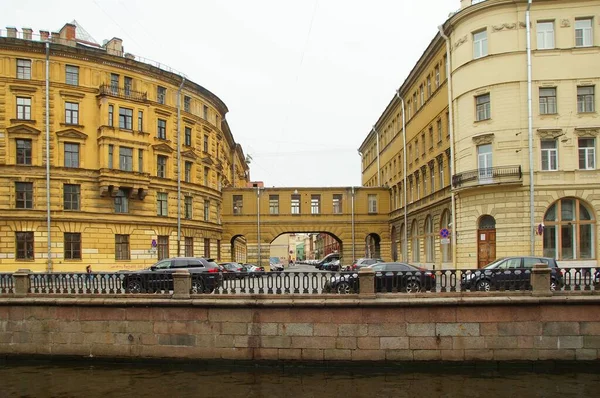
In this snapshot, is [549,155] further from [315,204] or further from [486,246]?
[315,204]

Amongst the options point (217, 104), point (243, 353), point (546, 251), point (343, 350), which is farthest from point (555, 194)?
point (217, 104)

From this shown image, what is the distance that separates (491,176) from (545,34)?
7438mm

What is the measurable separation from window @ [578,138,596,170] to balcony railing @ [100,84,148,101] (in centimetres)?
2639

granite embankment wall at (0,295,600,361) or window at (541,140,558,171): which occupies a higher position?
window at (541,140,558,171)

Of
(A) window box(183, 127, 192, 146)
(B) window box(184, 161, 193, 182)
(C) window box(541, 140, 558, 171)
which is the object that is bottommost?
(C) window box(541, 140, 558, 171)

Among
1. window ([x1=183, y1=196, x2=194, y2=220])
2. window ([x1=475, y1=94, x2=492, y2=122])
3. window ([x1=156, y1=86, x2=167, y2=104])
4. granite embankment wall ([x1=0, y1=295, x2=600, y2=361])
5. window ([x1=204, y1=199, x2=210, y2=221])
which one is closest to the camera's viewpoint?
granite embankment wall ([x1=0, y1=295, x2=600, y2=361])

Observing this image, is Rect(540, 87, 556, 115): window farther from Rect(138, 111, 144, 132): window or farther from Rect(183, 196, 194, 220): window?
Rect(183, 196, 194, 220): window

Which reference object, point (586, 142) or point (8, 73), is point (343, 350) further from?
point (8, 73)

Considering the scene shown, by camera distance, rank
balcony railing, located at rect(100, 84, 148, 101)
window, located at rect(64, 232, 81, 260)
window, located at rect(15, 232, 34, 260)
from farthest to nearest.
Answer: balcony railing, located at rect(100, 84, 148, 101) → window, located at rect(64, 232, 81, 260) → window, located at rect(15, 232, 34, 260)

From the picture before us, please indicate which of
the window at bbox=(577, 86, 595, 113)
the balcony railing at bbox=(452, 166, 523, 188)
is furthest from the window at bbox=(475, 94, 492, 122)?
the window at bbox=(577, 86, 595, 113)

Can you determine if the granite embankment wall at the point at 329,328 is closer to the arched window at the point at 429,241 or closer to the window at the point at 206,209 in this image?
the arched window at the point at 429,241

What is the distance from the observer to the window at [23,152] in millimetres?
→ 31812

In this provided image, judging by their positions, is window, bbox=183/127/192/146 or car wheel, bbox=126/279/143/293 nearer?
car wheel, bbox=126/279/143/293

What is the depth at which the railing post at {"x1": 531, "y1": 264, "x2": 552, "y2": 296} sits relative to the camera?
13633 millimetres
